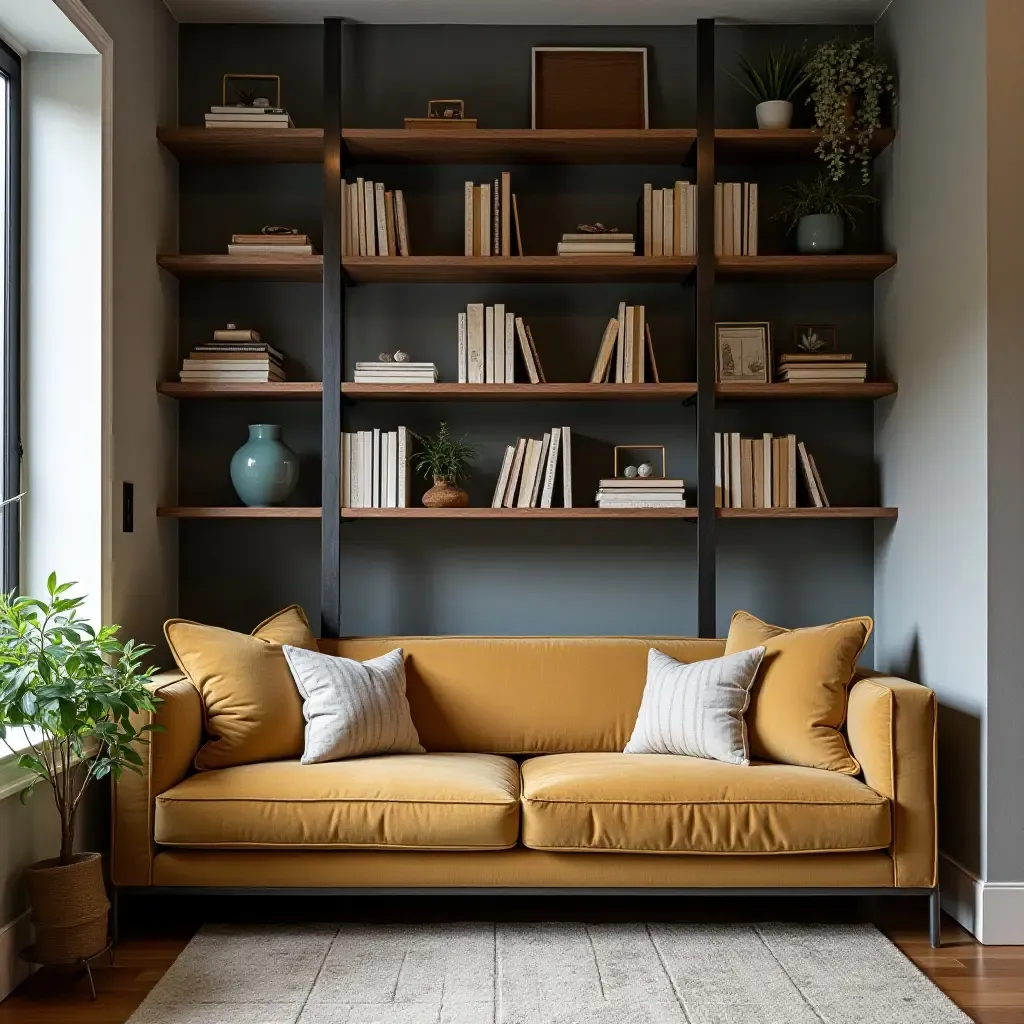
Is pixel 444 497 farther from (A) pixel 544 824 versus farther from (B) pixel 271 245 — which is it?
(A) pixel 544 824

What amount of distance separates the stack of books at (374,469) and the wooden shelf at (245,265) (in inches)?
23.1

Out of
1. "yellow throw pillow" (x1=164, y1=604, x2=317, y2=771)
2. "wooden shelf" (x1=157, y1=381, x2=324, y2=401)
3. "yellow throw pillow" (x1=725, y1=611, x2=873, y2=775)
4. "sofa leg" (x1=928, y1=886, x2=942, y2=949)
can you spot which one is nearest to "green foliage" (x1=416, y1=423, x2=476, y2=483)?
"wooden shelf" (x1=157, y1=381, x2=324, y2=401)

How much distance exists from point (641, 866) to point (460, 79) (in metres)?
2.74

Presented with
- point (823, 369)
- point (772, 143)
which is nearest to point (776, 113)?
point (772, 143)

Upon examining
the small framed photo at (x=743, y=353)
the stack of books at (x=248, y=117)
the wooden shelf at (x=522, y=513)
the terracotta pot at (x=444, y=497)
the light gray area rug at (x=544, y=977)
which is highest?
the stack of books at (x=248, y=117)

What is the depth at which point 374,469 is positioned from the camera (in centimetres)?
368

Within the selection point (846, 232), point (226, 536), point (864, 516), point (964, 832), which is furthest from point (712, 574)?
point (226, 536)

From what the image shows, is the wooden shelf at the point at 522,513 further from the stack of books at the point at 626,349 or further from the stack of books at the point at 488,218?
the stack of books at the point at 488,218

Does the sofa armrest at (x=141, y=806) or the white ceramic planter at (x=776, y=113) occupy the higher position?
the white ceramic planter at (x=776, y=113)

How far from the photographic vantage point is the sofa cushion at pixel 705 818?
282cm

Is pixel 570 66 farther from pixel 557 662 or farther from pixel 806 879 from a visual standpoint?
→ pixel 806 879

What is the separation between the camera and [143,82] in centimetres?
354

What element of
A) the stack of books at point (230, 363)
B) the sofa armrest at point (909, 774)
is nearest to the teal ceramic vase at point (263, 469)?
the stack of books at point (230, 363)

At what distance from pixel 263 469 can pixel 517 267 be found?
109 cm
